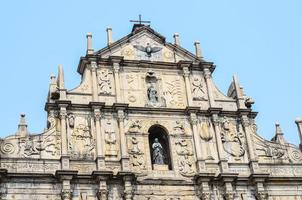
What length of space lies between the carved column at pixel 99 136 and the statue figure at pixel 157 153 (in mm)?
1702

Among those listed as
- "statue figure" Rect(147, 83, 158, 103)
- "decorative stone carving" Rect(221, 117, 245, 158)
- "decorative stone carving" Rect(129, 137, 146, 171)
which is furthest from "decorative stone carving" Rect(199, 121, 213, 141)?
"decorative stone carving" Rect(129, 137, 146, 171)

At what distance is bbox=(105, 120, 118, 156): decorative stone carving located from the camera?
18.0 metres

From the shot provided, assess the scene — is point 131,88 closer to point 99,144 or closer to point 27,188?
point 99,144

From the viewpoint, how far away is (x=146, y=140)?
1853 centimetres

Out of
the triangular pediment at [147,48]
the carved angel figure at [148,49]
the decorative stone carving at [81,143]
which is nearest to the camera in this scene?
the decorative stone carving at [81,143]

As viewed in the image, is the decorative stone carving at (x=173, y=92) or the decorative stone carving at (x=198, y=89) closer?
the decorative stone carving at (x=173, y=92)

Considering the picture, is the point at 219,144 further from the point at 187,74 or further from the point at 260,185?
the point at 187,74

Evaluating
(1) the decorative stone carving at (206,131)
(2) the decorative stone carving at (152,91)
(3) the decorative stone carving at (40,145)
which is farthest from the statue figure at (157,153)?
(3) the decorative stone carving at (40,145)

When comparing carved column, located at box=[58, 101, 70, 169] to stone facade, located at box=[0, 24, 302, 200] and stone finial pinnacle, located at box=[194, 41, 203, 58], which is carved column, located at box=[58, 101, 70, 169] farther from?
stone finial pinnacle, located at box=[194, 41, 203, 58]

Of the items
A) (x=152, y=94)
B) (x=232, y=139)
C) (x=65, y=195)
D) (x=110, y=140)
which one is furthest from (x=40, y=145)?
(x=232, y=139)

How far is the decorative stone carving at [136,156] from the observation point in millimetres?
17969

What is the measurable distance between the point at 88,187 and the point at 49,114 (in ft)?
8.83

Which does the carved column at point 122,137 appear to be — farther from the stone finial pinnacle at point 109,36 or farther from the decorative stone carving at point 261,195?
the decorative stone carving at point 261,195

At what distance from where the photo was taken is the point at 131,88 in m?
19.5
